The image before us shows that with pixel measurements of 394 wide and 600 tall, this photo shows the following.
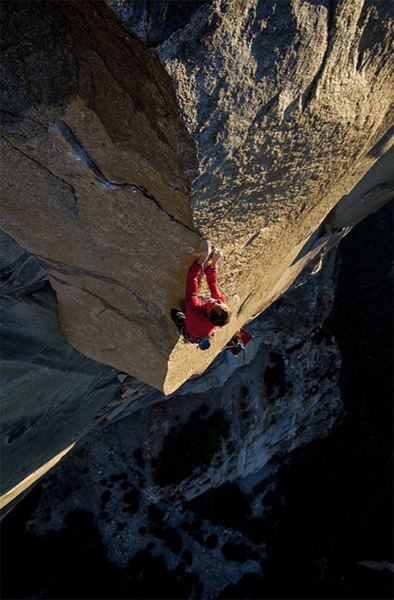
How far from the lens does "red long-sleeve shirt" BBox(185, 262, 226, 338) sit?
2.72 m

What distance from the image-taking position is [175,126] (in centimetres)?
193

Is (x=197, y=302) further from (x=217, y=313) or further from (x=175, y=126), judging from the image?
(x=175, y=126)

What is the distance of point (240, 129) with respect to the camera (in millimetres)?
2090

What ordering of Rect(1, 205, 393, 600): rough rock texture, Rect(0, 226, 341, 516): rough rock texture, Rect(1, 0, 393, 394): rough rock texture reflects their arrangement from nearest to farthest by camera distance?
Rect(1, 0, 393, 394): rough rock texture → Rect(0, 226, 341, 516): rough rock texture → Rect(1, 205, 393, 600): rough rock texture

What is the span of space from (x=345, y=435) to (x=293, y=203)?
592 inches

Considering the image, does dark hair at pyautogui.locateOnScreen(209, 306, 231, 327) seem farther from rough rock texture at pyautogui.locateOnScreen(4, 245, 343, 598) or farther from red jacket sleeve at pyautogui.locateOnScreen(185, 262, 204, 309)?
rough rock texture at pyautogui.locateOnScreen(4, 245, 343, 598)

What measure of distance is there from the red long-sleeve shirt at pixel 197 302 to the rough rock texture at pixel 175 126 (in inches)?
4.4

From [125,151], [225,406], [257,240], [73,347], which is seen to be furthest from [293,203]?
[225,406]

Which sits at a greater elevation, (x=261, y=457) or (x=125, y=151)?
(x=125, y=151)

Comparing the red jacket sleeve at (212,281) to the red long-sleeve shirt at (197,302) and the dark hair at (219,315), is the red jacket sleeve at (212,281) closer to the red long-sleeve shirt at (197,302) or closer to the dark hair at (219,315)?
the red long-sleeve shirt at (197,302)

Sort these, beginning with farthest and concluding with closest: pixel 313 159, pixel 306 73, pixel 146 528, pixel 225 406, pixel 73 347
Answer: pixel 146 528 → pixel 225 406 → pixel 73 347 → pixel 313 159 → pixel 306 73

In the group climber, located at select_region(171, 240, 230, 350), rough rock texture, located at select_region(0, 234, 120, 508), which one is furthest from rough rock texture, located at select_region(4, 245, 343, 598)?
climber, located at select_region(171, 240, 230, 350)

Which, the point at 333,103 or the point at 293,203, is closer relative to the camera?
the point at 333,103

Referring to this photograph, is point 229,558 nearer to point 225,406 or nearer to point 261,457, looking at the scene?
point 261,457
